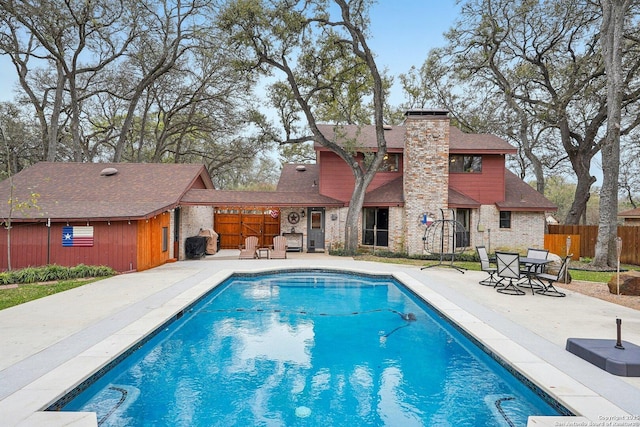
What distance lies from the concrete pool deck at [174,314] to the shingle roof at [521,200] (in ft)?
26.7

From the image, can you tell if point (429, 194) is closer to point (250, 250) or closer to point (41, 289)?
point (250, 250)

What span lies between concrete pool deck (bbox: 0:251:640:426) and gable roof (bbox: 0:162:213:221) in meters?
2.43

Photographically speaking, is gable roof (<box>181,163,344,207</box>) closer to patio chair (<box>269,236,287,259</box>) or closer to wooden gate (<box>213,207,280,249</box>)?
patio chair (<box>269,236,287,259</box>)

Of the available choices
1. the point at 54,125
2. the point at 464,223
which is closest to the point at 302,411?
the point at 464,223

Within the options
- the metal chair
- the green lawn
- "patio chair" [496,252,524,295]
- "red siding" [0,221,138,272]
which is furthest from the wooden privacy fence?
"red siding" [0,221,138,272]

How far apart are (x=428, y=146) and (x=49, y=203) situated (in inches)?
564

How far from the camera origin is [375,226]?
1752cm

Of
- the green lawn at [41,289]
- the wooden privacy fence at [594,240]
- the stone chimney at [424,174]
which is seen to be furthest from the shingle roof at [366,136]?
the wooden privacy fence at [594,240]

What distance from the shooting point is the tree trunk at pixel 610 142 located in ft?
42.3

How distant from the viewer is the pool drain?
4068mm

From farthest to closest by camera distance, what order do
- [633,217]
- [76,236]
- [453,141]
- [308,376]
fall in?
[633,217] → [453,141] → [76,236] → [308,376]

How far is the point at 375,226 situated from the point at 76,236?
11621mm

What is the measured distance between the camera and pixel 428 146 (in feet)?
53.7

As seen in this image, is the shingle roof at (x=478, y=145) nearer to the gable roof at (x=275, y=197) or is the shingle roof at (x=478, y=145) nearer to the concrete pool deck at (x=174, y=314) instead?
the gable roof at (x=275, y=197)
